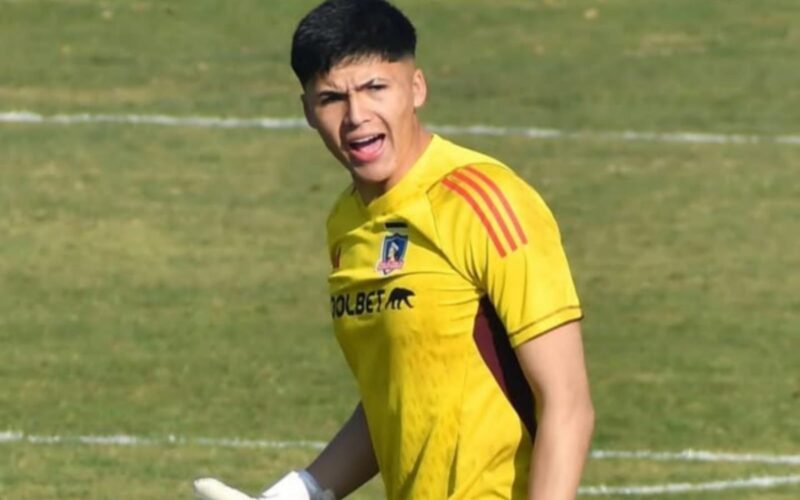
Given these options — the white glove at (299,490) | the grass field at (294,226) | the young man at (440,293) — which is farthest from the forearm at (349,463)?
the grass field at (294,226)

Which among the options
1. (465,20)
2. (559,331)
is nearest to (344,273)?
(559,331)

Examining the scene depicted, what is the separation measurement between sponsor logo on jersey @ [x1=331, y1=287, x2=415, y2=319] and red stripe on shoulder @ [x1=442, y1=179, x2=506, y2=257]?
0.25 metres

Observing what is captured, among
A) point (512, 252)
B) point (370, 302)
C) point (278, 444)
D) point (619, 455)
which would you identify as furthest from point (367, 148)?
point (278, 444)

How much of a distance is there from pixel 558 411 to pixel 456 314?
36 cm

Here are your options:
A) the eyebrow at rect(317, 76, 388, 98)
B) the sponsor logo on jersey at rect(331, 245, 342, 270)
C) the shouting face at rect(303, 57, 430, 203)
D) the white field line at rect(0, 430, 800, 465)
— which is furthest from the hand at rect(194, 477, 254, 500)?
the white field line at rect(0, 430, 800, 465)

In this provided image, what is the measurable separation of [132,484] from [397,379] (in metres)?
5.11

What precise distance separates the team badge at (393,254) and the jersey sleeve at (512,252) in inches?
5.5

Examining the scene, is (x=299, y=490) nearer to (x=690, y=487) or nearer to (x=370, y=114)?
(x=370, y=114)

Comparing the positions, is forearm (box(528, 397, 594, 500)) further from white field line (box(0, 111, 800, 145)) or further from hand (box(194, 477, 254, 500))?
white field line (box(0, 111, 800, 145))

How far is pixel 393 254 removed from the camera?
5.59 meters

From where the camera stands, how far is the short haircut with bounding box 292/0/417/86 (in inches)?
216

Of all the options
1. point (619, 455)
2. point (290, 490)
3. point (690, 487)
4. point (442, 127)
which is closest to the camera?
point (290, 490)

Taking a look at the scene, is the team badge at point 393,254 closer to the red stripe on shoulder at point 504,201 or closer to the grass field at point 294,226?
the red stripe on shoulder at point 504,201

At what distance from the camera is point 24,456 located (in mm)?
11031
